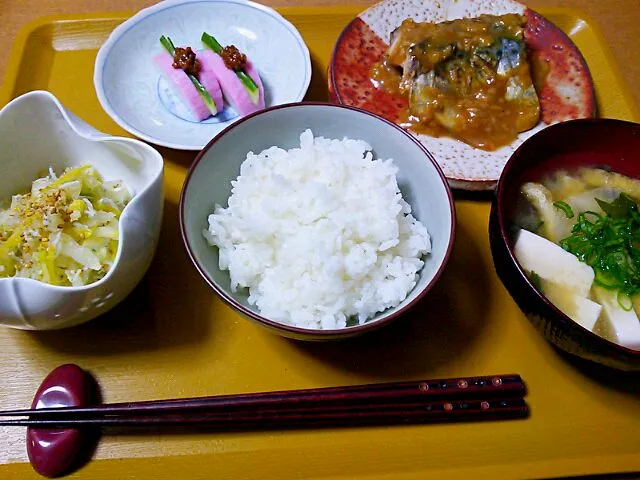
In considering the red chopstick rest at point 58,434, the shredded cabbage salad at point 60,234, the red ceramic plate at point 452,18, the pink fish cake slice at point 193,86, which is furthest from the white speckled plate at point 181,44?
the red chopstick rest at point 58,434

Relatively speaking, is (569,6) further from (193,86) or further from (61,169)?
(61,169)

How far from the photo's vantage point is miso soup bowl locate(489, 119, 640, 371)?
1.37m

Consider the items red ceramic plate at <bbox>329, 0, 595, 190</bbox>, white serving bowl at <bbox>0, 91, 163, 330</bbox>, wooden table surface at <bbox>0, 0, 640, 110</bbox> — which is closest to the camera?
white serving bowl at <bbox>0, 91, 163, 330</bbox>

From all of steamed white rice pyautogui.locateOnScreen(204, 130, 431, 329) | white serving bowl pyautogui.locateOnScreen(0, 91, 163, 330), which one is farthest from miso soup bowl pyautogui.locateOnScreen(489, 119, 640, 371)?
white serving bowl pyautogui.locateOnScreen(0, 91, 163, 330)

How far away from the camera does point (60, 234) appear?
149 centimetres

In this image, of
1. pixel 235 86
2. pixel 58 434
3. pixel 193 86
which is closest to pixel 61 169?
pixel 193 86

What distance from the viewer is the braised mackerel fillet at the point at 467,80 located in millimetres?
2025

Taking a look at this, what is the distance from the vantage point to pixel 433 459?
55.9 inches

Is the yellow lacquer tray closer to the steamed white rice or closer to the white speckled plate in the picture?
the steamed white rice

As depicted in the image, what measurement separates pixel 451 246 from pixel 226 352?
0.67m

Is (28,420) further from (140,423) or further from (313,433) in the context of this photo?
(313,433)

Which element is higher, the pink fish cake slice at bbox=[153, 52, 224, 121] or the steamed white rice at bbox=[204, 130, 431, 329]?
the pink fish cake slice at bbox=[153, 52, 224, 121]

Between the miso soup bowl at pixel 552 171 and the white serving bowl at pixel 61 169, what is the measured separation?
920 mm

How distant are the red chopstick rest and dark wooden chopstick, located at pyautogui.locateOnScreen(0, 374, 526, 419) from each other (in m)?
0.04
